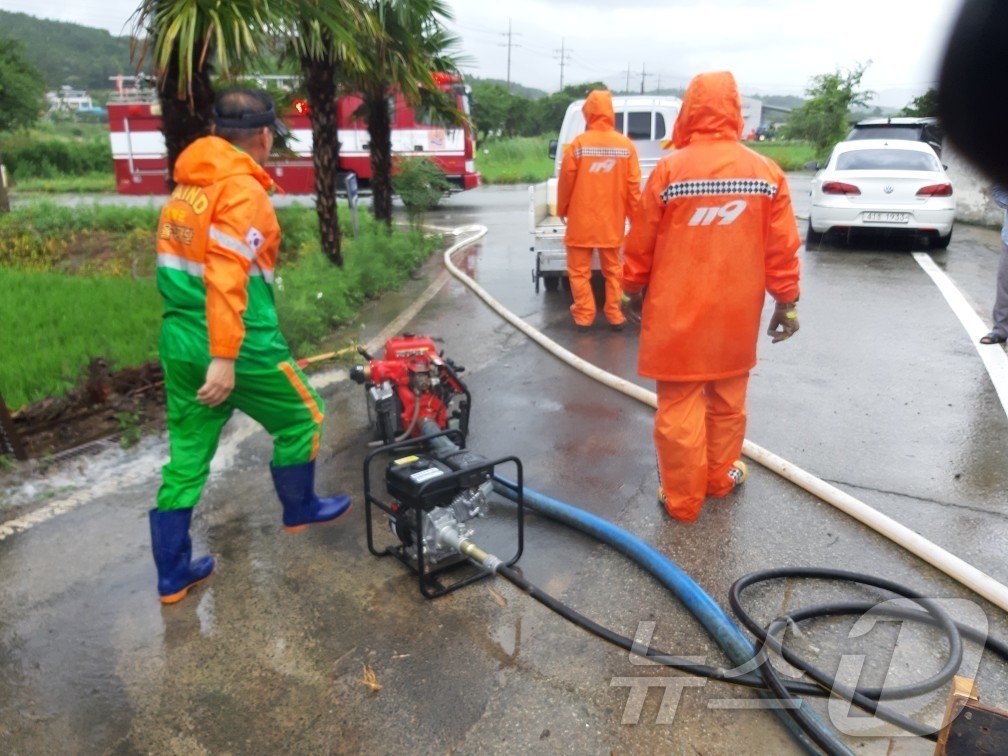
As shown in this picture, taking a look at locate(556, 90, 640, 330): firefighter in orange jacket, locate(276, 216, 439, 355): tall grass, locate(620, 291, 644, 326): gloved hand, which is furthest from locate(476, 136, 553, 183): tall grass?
locate(620, 291, 644, 326): gloved hand

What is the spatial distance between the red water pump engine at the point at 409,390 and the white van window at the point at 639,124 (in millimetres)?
8609

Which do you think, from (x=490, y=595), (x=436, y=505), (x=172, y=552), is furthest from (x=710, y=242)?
(x=172, y=552)

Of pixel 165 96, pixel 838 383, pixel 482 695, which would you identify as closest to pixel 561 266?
pixel 838 383

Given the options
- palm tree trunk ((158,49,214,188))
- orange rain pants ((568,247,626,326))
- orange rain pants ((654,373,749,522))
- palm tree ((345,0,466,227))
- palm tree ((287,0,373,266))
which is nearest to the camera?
orange rain pants ((654,373,749,522))

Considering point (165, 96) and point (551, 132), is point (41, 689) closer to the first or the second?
point (165, 96)

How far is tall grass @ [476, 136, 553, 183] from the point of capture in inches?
1084

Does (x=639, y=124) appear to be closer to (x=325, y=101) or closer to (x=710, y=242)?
(x=325, y=101)

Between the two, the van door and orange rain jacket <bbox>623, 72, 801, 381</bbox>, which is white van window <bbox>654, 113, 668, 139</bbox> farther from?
orange rain jacket <bbox>623, 72, 801, 381</bbox>

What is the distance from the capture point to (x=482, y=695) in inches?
103

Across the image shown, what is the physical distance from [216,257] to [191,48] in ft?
11.6

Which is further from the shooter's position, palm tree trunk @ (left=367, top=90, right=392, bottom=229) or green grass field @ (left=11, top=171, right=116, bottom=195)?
green grass field @ (left=11, top=171, right=116, bottom=195)

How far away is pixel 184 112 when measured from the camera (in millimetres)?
6508

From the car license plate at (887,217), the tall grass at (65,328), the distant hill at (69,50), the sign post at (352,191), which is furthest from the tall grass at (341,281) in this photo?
the distant hill at (69,50)

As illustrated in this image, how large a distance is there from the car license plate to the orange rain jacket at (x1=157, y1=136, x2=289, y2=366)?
958 centimetres
